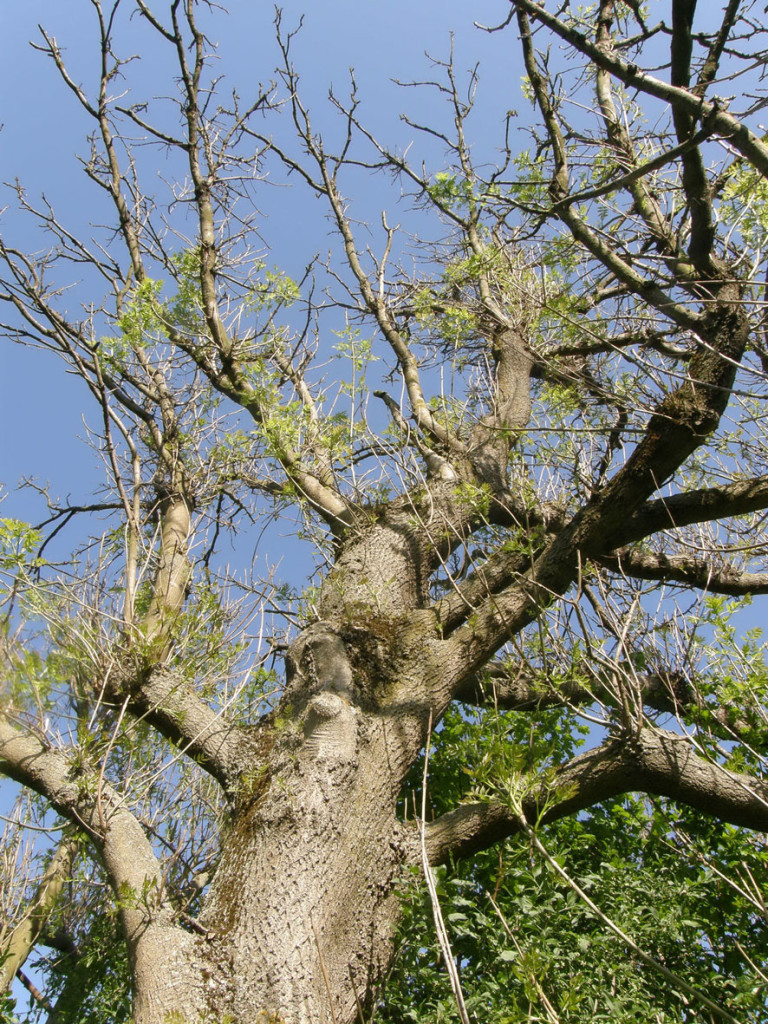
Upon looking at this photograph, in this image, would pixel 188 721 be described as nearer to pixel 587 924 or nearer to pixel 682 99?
pixel 587 924

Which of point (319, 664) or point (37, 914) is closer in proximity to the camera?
point (319, 664)

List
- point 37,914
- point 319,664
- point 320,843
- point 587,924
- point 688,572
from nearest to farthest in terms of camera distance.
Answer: point 320,843 < point 587,924 < point 319,664 < point 688,572 < point 37,914

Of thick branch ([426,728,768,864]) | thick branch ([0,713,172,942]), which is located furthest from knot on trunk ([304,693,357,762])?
thick branch ([0,713,172,942])

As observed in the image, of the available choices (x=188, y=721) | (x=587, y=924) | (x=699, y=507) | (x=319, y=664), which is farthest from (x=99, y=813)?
(x=699, y=507)

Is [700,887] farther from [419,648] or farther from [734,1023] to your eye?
[734,1023]

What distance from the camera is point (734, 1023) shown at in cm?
151

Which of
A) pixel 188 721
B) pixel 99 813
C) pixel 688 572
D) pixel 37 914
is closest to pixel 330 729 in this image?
pixel 188 721

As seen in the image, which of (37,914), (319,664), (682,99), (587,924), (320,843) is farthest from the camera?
(37,914)

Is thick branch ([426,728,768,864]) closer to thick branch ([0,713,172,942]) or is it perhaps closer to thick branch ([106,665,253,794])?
thick branch ([106,665,253,794])

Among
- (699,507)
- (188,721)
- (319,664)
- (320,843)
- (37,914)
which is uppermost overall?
(699,507)

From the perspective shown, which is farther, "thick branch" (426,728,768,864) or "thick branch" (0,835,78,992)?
"thick branch" (0,835,78,992)

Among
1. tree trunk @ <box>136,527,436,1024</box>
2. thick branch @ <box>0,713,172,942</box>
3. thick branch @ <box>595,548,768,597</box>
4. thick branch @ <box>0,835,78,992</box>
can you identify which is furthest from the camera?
thick branch @ <box>0,835,78,992</box>

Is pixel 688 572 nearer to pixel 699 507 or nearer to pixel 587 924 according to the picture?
pixel 699 507

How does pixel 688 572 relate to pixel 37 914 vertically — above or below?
above
